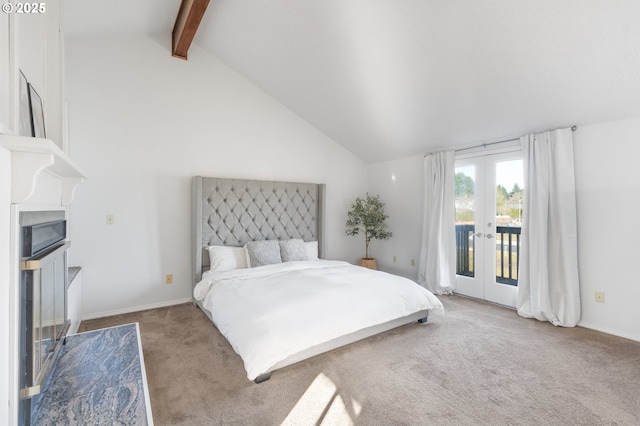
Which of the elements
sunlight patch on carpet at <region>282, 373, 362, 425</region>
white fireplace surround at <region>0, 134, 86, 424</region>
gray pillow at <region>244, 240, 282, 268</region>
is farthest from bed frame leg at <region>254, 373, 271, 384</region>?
gray pillow at <region>244, 240, 282, 268</region>

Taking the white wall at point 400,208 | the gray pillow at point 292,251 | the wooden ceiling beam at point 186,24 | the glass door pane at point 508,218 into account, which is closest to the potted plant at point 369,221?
the white wall at point 400,208

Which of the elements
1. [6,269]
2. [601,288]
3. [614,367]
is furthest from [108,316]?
[601,288]

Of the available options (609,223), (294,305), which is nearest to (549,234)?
(609,223)

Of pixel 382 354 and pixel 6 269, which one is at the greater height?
pixel 6 269

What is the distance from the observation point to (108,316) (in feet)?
10.9

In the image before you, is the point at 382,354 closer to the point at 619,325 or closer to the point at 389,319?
the point at 389,319

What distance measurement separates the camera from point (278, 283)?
2.82m

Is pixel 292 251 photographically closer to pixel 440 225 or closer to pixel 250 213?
pixel 250 213

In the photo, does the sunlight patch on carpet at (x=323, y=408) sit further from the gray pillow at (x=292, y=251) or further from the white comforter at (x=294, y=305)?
the gray pillow at (x=292, y=251)

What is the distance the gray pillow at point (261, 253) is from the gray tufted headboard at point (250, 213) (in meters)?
0.35

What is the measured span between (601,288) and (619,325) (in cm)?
35

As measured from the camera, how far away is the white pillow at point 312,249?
4.30m

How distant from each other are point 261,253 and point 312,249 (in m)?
0.95

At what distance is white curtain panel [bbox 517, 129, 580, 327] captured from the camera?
3.04 metres
